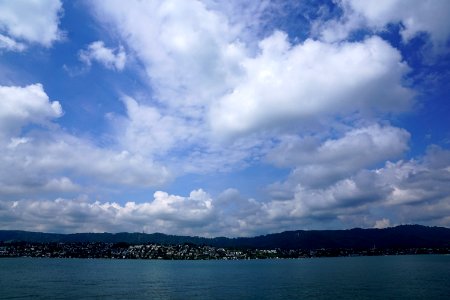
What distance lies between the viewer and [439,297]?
104m

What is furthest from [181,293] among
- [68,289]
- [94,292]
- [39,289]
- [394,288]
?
[394,288]

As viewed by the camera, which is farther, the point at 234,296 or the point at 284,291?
the point at 284,291

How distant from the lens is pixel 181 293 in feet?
398

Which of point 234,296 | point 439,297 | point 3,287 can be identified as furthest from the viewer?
point 3,287

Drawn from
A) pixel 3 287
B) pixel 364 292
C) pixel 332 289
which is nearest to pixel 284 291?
pixel 332 289

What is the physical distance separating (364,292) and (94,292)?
270ft

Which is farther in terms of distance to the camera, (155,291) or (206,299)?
(155,291)

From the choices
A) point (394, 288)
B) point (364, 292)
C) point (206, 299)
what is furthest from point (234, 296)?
point (394, 288)

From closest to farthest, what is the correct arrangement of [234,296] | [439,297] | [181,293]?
1. [439,297]
2. [234,296]
3. [181,293]

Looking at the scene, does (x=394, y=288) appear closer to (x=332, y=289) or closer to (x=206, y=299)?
(x=332, y=289)

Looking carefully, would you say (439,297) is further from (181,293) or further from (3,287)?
(3,287)

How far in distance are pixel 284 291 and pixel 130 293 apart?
48627mm

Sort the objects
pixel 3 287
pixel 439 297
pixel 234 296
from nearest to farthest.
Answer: pixel 439 297 → pixel 234 296 → pixel 3 287

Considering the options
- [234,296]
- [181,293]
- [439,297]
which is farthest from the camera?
[181,293]
